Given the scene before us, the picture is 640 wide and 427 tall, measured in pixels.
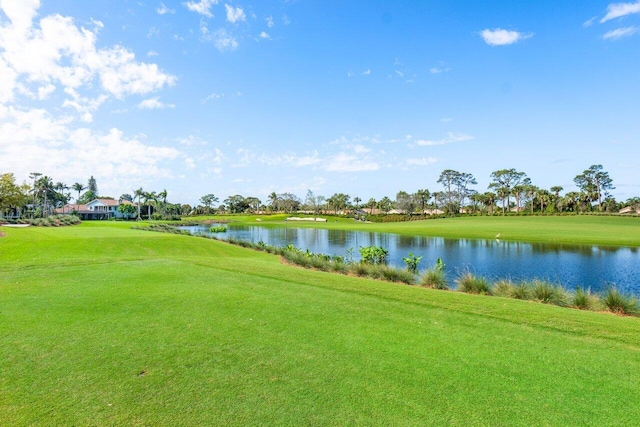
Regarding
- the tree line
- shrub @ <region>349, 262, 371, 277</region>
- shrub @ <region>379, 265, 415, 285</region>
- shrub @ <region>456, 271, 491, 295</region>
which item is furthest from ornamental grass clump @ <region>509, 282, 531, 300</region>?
the tree line

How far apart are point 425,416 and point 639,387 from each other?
2.66 metres

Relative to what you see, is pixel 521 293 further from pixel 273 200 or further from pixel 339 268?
pixel 273 200

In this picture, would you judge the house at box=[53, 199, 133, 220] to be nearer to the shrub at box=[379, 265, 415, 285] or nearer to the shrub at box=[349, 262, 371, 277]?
the shrub at box=[349, 262, 371, 277]

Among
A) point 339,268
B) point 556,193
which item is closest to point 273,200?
point 556,193

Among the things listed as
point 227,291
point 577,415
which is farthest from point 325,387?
point 227,291

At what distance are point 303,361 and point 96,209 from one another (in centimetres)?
11504

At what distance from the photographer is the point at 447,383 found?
389 cm

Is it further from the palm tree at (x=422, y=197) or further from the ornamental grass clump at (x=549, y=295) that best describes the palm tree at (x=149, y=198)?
the ornamental grass clump at (x=549, y=295)

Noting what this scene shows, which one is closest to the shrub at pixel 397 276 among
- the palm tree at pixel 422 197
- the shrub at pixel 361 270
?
the shrub at pixel 361 270

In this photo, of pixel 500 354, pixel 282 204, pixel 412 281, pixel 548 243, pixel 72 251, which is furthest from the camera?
pixel 282 204

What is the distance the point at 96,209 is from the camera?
99.5 m

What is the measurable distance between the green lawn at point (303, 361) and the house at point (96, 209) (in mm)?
106004

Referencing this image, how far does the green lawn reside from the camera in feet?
11.0

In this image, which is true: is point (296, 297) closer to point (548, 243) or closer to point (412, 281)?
point (412, 281)
